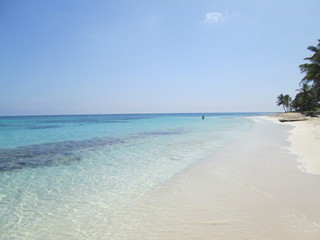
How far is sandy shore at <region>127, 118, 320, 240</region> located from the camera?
Result: 3.38m

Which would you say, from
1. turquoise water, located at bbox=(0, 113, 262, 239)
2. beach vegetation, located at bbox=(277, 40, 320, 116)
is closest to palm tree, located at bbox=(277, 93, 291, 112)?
beach vegetation, located at bbox=(277, 40, 320, 116)

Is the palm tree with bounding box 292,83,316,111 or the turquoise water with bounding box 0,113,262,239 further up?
the palm tree with bounding box 292,83,316,111

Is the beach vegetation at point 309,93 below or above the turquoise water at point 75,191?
above

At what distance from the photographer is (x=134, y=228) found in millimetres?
3637

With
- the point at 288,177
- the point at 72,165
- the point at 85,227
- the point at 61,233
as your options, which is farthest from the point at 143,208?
the point at 72,165

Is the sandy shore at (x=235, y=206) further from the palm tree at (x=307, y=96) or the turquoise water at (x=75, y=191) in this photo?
the palm tree at (x=307, y=96)

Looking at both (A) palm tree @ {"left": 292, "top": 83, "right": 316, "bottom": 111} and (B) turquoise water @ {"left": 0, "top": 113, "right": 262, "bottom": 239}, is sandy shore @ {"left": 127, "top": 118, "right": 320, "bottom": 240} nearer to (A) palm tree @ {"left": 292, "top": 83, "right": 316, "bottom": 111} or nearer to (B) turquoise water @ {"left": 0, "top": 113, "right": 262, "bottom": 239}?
(B) turquoise water @ {"left": 0, "top": 113, "right": 262, "bottom": 239}

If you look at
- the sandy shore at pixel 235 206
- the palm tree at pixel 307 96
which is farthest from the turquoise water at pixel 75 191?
the palm tree at pixel 307 96

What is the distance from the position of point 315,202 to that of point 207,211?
94.2 inches

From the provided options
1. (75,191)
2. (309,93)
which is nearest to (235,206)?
(75,191)

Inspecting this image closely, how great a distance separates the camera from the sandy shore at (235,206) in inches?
133

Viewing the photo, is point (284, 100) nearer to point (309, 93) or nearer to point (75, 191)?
point (309, 93)

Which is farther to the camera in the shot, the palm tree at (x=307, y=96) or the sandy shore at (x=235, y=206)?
the palm tree at (x=307, y=96)

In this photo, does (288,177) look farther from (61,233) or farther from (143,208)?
(61,233)
